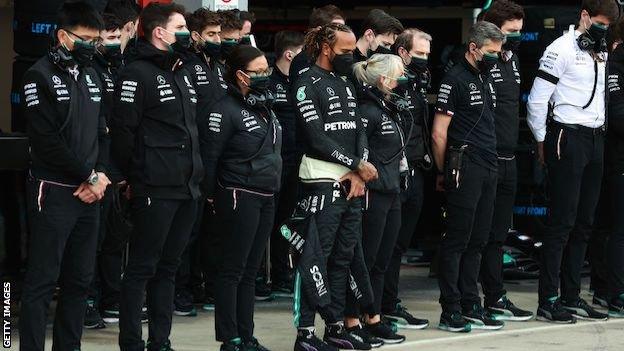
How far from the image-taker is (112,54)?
8992mm

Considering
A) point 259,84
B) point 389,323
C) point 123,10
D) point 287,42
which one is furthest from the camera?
point 287,42

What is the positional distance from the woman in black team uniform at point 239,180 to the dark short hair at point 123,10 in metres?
1.43

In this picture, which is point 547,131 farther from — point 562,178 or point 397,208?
point 397,208

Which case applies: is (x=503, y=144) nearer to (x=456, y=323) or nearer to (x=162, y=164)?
(x=456, y=323)

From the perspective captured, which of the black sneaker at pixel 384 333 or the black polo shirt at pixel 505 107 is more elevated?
the black polo shirt at pixel 505 107

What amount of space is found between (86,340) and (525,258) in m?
4.59

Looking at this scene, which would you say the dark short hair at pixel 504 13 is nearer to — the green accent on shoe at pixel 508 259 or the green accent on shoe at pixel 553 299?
the green accent on shoe at pixel 553 299

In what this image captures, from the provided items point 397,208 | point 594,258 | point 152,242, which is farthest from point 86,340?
point 594,258

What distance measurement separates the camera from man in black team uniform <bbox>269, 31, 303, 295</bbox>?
1052cm

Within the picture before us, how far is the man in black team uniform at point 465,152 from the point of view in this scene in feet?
30.8

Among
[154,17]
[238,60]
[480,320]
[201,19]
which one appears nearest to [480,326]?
[480,320]

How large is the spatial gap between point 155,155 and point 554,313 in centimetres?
367

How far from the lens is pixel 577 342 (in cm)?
927

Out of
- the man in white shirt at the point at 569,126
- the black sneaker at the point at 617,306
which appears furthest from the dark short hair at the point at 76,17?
the black sneaker at the point at 617,306
